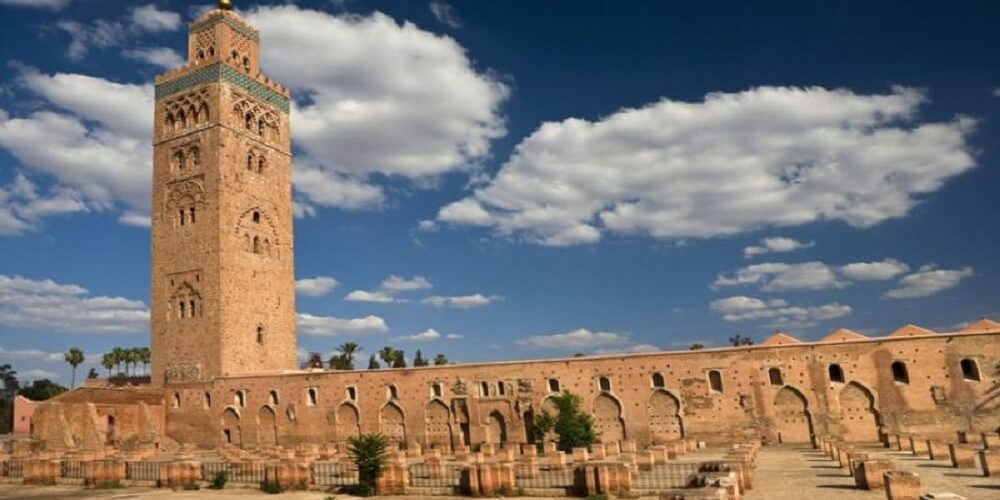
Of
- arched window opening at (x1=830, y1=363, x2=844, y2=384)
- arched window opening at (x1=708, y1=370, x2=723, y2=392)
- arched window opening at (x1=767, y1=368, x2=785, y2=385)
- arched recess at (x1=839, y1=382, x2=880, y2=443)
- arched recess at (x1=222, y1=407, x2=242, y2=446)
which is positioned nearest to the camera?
arched recess at (x1=839, y1=382, x2=880, y2=443)

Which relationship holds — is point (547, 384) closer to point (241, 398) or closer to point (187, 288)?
point (241, 398)

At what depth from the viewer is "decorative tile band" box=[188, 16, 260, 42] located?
34000 mm

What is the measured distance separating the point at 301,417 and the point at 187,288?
27.2 ft

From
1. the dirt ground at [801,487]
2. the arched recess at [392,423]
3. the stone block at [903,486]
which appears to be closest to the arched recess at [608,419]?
the dirt ground at [801,487]

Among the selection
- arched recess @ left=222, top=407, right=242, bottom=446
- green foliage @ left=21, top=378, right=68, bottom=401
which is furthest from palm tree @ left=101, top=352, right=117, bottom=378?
arched recess @ left=222, top=407, right=242, bottom=446

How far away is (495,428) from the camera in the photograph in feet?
86.5

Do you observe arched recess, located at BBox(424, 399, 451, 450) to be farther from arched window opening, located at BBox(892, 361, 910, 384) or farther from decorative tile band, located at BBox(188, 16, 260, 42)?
decorative tile band, located at BBox(188, 16, 260, 42)

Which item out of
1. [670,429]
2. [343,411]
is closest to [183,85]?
[343,411]

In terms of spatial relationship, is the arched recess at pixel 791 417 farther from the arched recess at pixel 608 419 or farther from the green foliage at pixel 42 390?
the green foliage at pixel 42 390

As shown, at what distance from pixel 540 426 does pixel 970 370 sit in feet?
43.2

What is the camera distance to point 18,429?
134ft

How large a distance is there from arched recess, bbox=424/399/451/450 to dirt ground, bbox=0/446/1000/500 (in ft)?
38.9

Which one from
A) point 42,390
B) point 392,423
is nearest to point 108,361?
point 42,390

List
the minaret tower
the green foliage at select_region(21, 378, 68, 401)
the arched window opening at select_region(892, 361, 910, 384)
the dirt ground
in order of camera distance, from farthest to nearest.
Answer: the green foliage at select_region(21, 378, 68, 401), the minaret tower, the arched window opening at select_region(892, 361, 910, 384), the dirt ground
